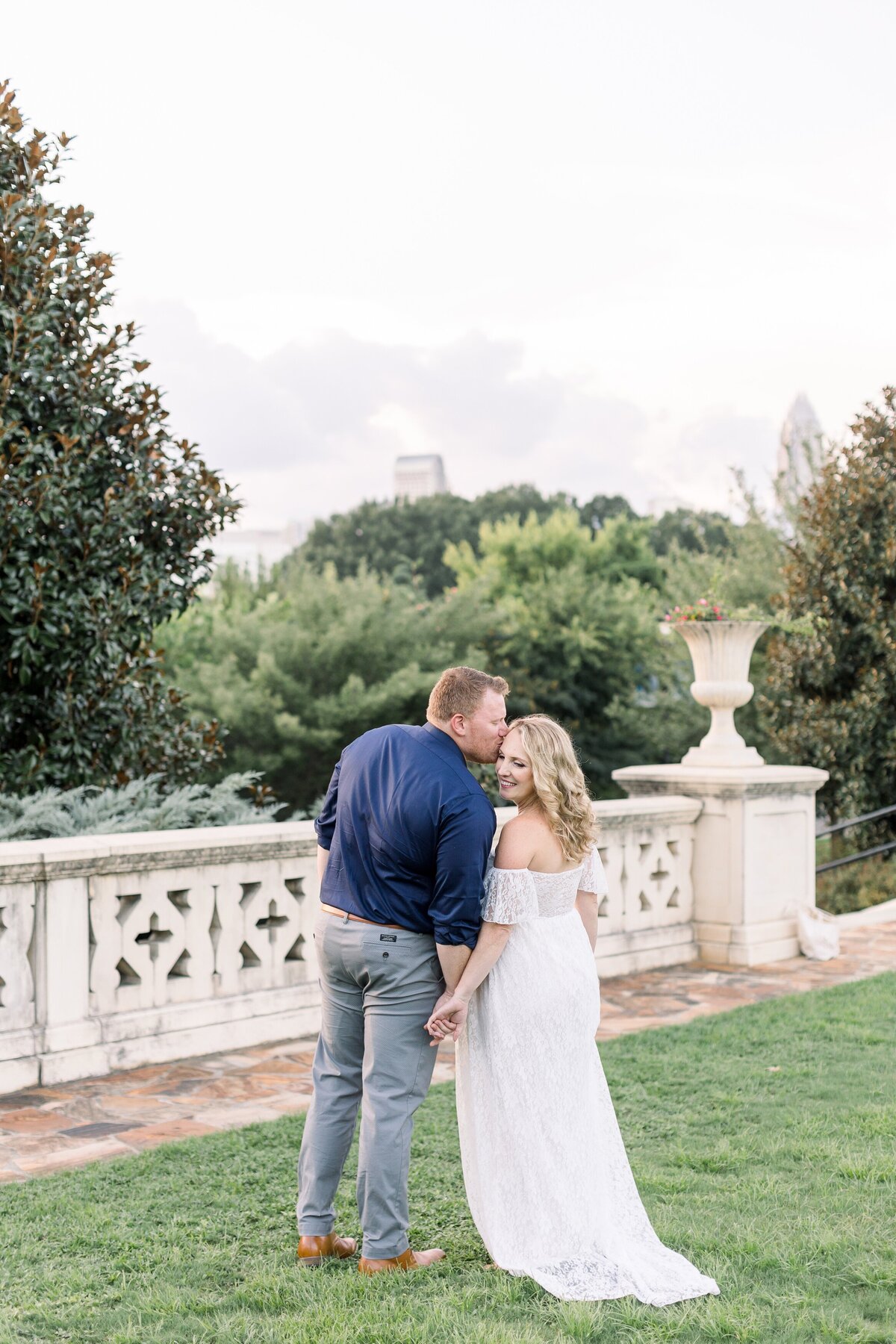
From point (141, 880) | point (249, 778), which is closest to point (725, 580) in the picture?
point (249, 778)

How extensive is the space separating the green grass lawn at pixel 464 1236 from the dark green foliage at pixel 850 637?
9.53 metres

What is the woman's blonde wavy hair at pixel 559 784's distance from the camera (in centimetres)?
389

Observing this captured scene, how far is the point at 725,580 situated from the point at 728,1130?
15.5 meters

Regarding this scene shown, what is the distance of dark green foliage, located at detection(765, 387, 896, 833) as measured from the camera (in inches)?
598

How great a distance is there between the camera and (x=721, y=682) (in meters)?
9.64

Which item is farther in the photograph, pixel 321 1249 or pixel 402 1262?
pixel 321 1249

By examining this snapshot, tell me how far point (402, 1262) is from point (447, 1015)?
2.55 feet

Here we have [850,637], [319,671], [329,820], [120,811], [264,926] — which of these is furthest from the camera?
[319,671]

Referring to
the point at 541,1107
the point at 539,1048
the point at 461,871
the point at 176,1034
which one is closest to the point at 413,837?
the point at 461,871

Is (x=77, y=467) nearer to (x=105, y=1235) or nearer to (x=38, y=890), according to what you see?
(x=38, y=890)

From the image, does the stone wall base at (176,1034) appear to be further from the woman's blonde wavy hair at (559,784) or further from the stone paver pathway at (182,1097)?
the woman's blonde wavy hair at (559,784)

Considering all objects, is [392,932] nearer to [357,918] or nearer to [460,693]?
[357,918]

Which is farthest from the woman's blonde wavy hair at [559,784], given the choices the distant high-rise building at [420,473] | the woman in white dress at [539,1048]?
the distant high-rise building at [420,473]

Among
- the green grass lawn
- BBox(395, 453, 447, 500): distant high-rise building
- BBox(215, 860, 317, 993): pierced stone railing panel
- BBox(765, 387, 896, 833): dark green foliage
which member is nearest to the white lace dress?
the green grass lawn
